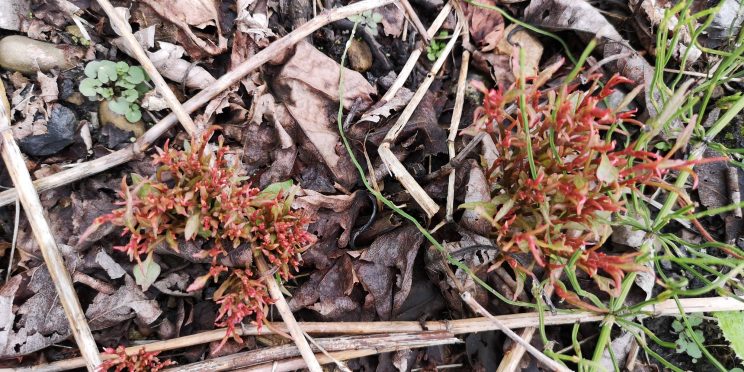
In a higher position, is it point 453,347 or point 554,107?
point 554,107

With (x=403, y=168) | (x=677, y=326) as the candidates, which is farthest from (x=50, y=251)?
(x=677, y=326)

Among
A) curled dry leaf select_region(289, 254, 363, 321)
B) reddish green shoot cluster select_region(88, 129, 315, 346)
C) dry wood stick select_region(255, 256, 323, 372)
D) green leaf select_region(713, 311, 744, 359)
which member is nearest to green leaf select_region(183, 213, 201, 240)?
reddish green shoot cluster select_region(88, 129, 315, 346)

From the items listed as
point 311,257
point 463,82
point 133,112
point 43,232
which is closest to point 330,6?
point 463,82

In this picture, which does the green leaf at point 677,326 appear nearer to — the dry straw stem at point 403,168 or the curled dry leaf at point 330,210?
the dry straw stem at point 403,168

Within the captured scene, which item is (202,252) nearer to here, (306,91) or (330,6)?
(306,91)

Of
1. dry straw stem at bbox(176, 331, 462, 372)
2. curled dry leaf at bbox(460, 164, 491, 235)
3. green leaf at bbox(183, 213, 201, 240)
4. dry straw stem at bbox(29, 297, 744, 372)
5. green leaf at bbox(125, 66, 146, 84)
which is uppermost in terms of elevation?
green leaf at bbox(125, 66, 146, 84)

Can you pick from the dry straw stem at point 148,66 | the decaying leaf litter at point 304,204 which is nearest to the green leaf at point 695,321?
the decaying leaf litter at point 304,204

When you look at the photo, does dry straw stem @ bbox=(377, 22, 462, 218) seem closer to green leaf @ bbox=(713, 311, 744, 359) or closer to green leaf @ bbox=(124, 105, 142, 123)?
green leaf @ bbox=(124, 105, 142, 123)
